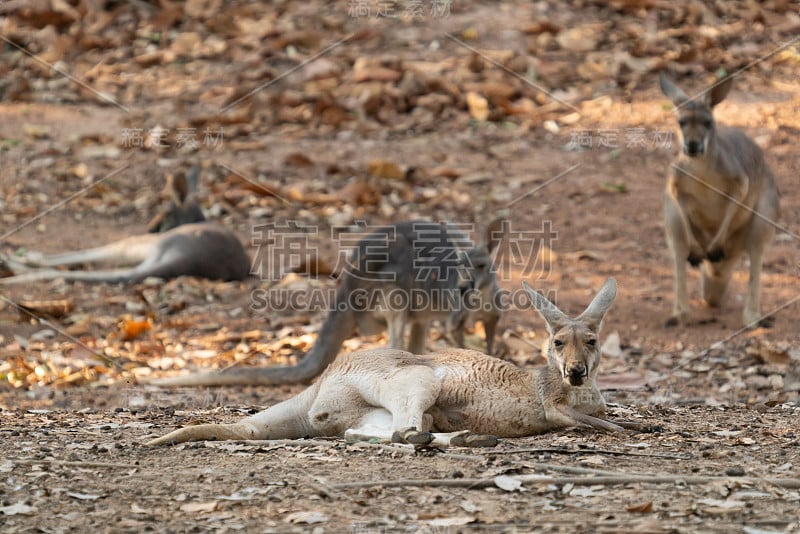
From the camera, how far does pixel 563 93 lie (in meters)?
11.4

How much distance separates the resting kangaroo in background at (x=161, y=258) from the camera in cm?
844

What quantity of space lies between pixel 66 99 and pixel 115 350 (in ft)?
19.8

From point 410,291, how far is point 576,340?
2588mm

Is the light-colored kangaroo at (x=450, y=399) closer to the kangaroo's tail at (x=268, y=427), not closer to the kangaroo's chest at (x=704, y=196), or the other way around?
the kangaroo's tail at (x=268, y=427)

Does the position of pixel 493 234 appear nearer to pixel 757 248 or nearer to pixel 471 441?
pixel 757 248

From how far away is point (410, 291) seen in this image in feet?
21.5

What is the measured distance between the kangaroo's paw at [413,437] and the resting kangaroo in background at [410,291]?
8.17 feet

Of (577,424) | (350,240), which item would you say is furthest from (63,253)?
(577,424)

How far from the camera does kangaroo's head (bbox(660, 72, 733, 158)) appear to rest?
709 centimetres

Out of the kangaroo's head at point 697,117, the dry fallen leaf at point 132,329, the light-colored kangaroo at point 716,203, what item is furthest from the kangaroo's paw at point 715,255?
the dry fallen leaf at point 132,329

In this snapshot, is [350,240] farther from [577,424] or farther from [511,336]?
[577,424]

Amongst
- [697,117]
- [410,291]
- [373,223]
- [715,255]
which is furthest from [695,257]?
[373,223]

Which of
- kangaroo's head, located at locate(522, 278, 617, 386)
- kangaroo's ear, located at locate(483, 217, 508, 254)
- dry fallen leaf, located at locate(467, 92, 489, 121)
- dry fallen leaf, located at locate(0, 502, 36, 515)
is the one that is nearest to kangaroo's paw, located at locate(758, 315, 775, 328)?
kangaroo's ear, located at locate(483, 217, 508, 254)

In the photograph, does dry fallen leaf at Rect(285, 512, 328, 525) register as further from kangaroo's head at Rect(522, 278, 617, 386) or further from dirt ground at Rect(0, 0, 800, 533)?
kangaroo's head at Rect(522, 278, 617, 386)
